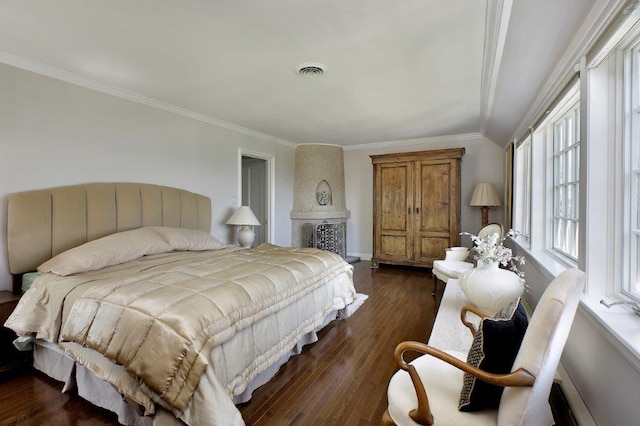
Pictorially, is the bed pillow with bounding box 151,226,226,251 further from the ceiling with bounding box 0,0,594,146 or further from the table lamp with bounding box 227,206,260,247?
the ceiling with bounding box 0,0,594,146

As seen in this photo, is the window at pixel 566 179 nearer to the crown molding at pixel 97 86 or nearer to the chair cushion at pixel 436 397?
the chair cushion at pixel 436 397

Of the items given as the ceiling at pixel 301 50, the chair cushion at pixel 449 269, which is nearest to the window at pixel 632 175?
the ceiling at pixel 301 50

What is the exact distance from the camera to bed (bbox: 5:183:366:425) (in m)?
1.46

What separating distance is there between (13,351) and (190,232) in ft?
5.38

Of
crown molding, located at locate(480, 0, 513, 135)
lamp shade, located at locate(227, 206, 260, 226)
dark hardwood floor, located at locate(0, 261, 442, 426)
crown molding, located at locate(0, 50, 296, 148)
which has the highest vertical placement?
crown molding, located at locate(0, 50, 296, 148)

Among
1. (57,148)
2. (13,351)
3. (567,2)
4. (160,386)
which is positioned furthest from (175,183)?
(567,2)

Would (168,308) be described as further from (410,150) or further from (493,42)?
(410,150)

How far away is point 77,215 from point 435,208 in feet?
15.7

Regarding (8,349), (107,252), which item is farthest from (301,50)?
(8,349)

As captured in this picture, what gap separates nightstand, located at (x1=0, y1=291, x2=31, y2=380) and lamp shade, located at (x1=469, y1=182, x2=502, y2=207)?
5457 millimetres

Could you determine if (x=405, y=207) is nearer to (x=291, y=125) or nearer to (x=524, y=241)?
(x=524, y=241)

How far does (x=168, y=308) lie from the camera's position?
1.58 m

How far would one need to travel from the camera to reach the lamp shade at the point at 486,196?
471cm

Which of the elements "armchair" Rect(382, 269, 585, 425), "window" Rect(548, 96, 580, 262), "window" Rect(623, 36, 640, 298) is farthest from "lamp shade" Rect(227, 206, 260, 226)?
"window" Rect(623, 36, 640, 298)
